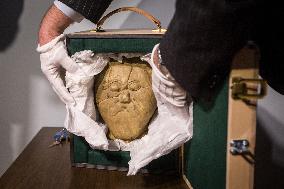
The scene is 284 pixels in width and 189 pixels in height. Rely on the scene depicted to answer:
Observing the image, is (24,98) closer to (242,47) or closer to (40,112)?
(40,112)

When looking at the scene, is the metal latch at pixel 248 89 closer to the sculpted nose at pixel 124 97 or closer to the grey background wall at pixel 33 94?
the sculpted nose at pixel 124 97

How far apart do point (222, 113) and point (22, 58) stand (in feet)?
2.59

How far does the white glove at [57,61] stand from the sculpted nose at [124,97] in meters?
0.10

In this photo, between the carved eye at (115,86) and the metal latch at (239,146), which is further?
the carved eye at (115,86)

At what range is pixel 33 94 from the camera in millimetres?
1127

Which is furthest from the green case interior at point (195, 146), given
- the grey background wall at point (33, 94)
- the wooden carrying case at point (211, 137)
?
the grey background wall at point (33, 94)

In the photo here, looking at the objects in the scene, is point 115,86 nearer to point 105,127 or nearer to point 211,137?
point 105,127

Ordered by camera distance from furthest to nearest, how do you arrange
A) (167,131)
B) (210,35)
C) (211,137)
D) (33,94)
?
(33,94) → (167,131) → (211,137) → (210,35)

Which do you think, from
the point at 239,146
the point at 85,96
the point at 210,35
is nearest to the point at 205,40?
the point at 210,35

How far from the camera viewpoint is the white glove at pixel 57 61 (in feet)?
2.30

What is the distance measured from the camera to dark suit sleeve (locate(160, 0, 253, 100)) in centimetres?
42

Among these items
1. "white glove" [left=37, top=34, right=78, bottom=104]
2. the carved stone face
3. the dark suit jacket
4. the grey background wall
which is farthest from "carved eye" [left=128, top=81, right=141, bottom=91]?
the grey background wall

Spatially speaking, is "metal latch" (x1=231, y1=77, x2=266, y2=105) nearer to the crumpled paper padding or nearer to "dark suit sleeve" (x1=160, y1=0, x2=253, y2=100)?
"dark suit sleeve" (x1=160, y1=0, x2=253, y2=100)

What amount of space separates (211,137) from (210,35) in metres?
0.19
